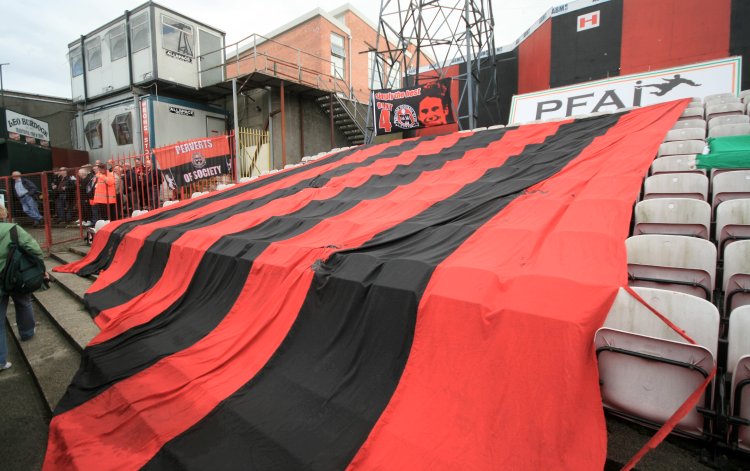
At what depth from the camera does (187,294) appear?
136 inches

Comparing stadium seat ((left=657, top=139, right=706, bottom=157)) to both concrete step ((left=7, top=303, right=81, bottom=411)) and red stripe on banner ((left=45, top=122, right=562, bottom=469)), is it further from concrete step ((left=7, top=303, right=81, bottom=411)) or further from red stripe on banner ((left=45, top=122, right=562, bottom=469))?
concrete step ((left=7, top=303, right=81, bottom=411))

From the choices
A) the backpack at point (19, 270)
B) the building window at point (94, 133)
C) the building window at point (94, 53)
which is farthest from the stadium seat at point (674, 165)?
the building window at point (94, 53)

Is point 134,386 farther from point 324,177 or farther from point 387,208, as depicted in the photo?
point 324,177

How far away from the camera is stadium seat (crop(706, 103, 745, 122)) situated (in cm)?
476

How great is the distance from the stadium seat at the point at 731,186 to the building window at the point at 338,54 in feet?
41.9

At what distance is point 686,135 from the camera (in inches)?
163

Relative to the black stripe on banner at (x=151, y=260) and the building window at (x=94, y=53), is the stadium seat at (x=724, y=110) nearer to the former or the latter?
the black stripe on banner at (x=151, y=260)

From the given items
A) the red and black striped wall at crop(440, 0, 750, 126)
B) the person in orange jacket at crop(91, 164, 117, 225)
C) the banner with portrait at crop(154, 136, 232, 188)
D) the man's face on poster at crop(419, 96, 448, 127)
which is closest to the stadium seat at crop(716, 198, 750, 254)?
the man's face on poster at crop(419, 96, 448, 127)

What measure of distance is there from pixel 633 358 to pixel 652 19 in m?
9.17

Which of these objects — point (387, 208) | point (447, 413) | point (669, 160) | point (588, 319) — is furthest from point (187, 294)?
point (669, 160)

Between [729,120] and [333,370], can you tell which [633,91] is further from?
[333,370]

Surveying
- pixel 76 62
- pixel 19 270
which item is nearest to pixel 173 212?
pixel 19 270

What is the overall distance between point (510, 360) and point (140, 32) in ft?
43.0

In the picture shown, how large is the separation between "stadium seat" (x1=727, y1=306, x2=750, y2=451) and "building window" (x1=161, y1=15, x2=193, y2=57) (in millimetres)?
12975
